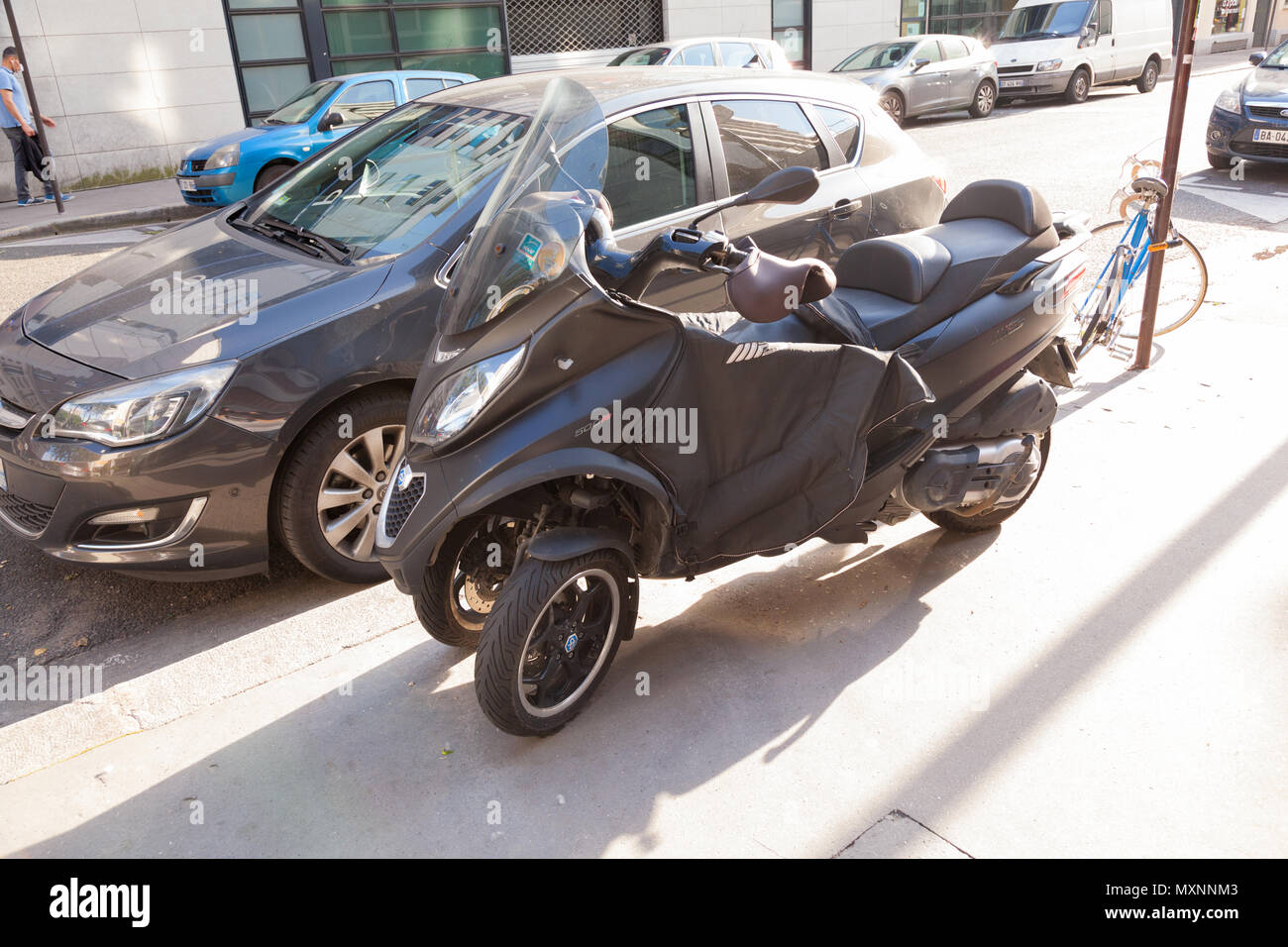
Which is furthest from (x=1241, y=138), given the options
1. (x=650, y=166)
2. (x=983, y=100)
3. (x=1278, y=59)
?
(x=650, y=166)

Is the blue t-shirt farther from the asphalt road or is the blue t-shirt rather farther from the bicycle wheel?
the bicycle wheel

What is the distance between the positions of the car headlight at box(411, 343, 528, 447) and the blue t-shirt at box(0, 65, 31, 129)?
42.9 ft

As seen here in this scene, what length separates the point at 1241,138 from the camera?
35.0 ft

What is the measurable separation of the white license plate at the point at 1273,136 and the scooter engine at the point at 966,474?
896cm

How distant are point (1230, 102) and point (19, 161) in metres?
14.5

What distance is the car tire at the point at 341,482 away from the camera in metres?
3.66

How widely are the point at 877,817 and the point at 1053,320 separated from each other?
2149 mm

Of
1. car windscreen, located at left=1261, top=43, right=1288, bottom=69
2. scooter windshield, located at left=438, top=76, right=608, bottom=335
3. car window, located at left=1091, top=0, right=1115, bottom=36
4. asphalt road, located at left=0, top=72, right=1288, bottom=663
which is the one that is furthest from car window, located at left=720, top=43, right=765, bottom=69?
scooter windshield, located at left=438, top=76, right=608, bottom=335

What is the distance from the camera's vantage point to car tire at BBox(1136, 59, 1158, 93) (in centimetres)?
1966

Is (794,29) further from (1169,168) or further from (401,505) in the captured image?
(401,505)

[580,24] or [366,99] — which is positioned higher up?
[580,24]
